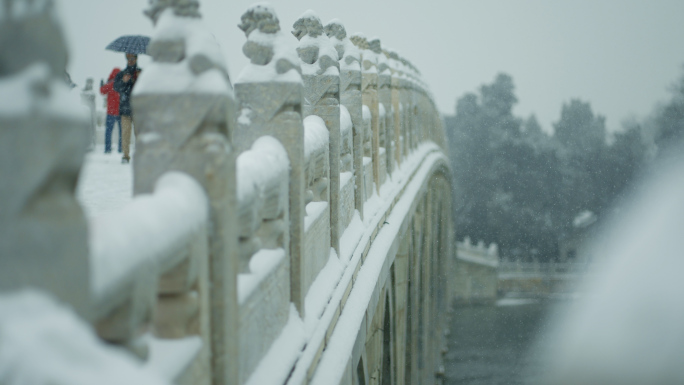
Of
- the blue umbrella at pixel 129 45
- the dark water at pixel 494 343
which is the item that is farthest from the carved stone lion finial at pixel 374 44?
the dark water at pixel 494 343

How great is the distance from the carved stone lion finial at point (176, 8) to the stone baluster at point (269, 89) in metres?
1.21

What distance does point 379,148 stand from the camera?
8.89 meters

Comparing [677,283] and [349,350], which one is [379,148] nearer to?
[349,350]

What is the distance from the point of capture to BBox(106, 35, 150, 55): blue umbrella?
992 centimetres

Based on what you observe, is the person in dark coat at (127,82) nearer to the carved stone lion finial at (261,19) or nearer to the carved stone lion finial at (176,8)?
the carved stone lion finial at (261,19)

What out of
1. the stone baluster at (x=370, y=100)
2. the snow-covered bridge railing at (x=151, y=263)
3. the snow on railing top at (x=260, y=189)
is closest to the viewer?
the snow-covered bridge railing at (x=151, y=263)

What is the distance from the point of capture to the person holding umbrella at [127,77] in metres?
8.52

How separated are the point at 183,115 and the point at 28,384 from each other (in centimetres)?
121

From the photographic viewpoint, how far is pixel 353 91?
676cm

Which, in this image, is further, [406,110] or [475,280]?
[475,280]

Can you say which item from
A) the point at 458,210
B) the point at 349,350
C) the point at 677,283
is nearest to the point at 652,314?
the point at 677,283

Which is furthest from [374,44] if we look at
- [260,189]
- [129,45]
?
[260,189]

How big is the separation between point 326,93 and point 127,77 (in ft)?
13.2

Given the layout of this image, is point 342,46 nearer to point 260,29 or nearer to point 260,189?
point 260,29
